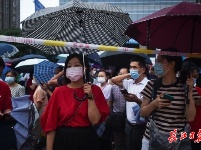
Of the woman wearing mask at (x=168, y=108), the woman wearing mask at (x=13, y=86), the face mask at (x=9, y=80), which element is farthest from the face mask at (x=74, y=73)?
the face mask at (x=9, y=80)

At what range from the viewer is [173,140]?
3672mm

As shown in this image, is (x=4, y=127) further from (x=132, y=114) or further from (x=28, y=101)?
(x=132, y=114)

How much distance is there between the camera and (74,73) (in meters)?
3.87

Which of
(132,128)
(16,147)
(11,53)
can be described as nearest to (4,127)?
(16,147)

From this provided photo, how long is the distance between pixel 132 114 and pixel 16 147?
1.79 m

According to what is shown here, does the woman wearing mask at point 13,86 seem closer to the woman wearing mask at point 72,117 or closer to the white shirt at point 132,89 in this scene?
the white shirt at point 132,89

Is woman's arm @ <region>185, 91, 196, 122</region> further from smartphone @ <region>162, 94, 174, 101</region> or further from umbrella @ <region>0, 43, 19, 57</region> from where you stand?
umbrella @ <region>0, 43, 19, 57</region>

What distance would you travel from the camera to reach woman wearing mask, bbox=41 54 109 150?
3750 mm

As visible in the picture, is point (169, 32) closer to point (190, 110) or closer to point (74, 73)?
point (190, 110)

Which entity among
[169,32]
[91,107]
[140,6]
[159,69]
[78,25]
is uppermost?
[140,6]

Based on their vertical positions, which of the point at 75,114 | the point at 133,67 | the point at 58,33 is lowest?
the point at 75,114

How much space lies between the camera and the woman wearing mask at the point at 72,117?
375 cm

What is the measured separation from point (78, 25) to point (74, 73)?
1.26 meters

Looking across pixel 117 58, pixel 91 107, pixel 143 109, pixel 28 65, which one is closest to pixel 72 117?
pixel 91 107
